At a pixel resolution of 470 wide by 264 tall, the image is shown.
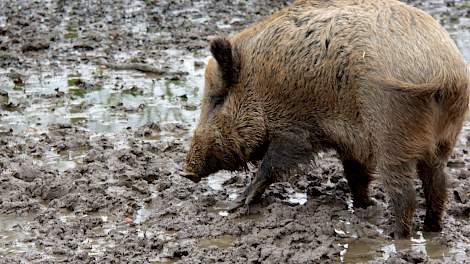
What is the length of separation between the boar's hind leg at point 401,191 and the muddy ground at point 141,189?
0.43 feet

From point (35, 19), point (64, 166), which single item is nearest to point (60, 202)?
point (64, 166)

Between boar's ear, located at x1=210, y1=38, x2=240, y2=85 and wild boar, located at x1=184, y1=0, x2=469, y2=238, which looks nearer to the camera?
wild boar, located at x1=184, y1=0, x2=469, y2=238

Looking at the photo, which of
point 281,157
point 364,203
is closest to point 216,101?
point 281,157

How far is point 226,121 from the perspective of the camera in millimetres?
6609

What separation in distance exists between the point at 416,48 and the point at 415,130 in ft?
1.62

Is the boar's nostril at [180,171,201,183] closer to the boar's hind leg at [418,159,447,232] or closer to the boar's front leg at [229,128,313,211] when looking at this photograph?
the boar's front leg at [229,128,313,211]

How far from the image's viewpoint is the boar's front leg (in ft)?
20.4

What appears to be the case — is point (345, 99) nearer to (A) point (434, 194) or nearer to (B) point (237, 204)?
(A) point (434, 194)

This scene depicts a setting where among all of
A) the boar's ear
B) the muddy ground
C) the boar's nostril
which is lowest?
the muddy ground

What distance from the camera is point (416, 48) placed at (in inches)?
219

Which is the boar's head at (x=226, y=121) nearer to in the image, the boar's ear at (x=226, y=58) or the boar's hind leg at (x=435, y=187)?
the boar's ear at (x=226, y=58)

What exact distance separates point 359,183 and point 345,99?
3.15 feet

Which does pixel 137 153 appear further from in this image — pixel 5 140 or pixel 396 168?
pixel 396 168

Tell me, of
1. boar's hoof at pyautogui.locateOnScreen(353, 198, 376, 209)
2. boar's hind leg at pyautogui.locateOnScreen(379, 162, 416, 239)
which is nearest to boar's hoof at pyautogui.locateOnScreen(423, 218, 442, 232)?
boar's hind leg at pyautogui.locateOnScreen(379, 162, 416, 239)
